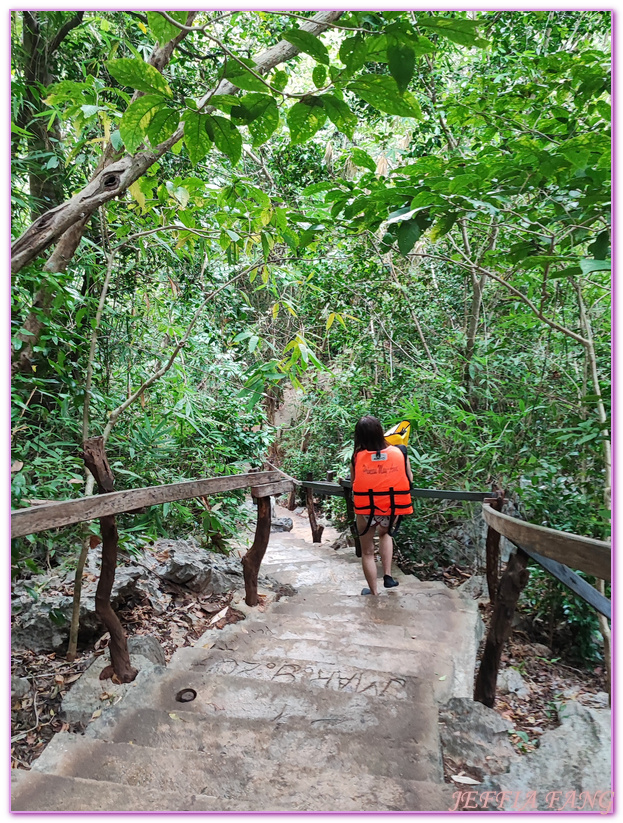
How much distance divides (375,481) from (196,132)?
8.91ft

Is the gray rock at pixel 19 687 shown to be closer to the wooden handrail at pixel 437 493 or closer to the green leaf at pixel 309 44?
the green leaf at pixel 309 44

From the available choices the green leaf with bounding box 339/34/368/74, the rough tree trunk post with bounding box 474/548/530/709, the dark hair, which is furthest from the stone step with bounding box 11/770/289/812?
the dark hair

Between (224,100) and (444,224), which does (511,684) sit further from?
(224,100)

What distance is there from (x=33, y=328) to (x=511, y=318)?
3.53m

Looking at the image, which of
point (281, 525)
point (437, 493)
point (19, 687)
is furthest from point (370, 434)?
point (281, 525)

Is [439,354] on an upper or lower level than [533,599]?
upper

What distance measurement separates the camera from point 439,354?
5211 millimetres

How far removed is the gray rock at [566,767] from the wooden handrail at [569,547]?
0.57 m

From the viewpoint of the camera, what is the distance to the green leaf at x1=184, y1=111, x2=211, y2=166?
41.0 inches

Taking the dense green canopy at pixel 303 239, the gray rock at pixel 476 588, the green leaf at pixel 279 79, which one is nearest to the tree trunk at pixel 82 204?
the dense green canopy at pixel 303 239

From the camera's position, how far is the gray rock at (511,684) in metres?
2.63

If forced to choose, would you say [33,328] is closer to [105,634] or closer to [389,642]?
[105,634]

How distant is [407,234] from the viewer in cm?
137

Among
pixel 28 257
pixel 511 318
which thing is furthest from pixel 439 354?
pixel 28 257
